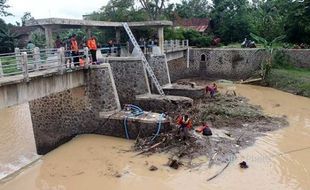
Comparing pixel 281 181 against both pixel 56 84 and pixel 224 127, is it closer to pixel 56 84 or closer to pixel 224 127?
pixel 224 127

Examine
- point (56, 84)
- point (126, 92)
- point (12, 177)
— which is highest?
point (56, 84)

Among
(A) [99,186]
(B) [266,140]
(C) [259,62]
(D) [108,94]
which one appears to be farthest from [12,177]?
(C) [259,62]

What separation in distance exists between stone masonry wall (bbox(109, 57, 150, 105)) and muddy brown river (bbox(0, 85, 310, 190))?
3.84 m

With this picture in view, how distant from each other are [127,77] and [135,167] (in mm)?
7589

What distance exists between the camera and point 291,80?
27734 millimetres

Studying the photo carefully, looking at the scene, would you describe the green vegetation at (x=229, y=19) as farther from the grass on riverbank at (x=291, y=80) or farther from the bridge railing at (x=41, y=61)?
the bridge railing at (x=41, y=61)

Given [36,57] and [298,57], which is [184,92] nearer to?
[36,57]

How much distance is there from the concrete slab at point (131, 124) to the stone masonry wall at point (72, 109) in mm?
411

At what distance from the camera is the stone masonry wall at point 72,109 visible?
53.8 ft

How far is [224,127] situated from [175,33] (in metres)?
20.7

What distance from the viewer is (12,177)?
13586mm

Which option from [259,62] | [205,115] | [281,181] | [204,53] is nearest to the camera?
[281,181]

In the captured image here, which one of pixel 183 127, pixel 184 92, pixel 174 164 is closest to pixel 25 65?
pixel 174 164

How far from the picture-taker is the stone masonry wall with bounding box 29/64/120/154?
1641 cm
